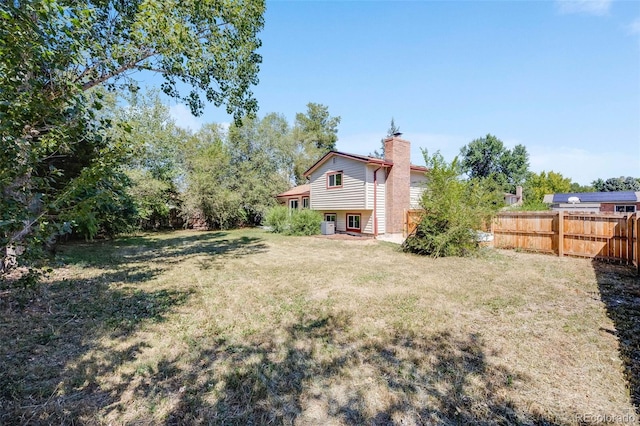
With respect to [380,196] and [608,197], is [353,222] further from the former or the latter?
[608,197]

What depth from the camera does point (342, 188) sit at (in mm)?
18125

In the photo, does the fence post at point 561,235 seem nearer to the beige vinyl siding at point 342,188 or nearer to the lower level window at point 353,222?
the beige vinyl siding at point 342,188

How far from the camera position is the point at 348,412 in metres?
2.50

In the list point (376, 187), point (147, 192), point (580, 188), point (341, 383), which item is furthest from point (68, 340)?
point (580, 188)

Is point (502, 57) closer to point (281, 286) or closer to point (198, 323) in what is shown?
point (281, 286)

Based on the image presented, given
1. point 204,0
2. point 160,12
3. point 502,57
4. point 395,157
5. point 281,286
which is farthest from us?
point 395,157

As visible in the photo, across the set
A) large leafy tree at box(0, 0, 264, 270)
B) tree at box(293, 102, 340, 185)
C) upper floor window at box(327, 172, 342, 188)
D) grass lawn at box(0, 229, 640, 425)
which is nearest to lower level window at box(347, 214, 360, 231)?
upper floor window at box(327, 172, 342, 188)

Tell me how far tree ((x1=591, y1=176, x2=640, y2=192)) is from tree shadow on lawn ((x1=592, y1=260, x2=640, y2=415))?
63108 mm

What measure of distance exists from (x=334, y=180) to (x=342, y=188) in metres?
1.09

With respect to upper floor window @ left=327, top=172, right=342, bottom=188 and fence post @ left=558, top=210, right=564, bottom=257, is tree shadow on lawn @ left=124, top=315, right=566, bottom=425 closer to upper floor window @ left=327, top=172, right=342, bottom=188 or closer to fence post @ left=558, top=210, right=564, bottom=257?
fence post @ left=558, top=210, right=564, bottom=257

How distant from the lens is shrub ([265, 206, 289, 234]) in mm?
19459

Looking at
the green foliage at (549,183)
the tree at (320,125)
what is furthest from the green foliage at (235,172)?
the green foliage at (549,183)

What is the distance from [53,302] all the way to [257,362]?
4586 millimetres

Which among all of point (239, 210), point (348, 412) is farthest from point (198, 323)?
point (239, 210)
